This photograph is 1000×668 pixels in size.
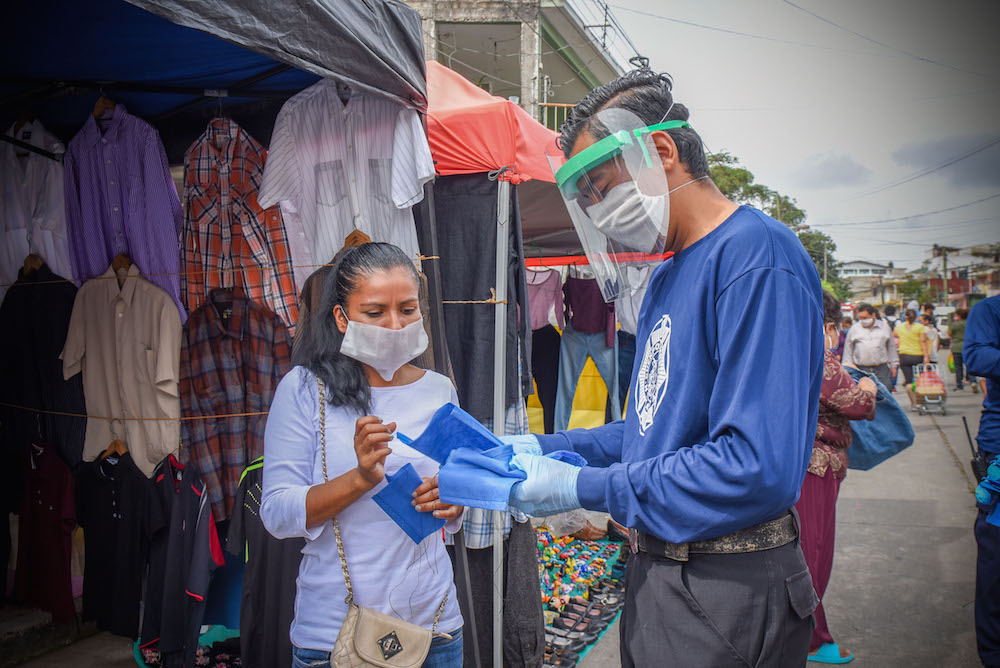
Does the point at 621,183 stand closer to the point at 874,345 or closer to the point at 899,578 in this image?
the point at 899,578

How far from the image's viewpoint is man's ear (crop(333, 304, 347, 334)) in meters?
2.16

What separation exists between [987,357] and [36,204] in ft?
18.2

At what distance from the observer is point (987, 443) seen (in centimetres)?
388

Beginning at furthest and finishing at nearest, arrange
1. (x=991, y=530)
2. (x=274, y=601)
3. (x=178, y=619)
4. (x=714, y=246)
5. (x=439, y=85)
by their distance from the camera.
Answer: (x=439, y=85)
(x=991, y=530)
(x=178, y=619)
(x=274, y=601)
(x=714, y=246)

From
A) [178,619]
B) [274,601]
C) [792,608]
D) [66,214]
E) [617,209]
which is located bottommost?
[178,619]

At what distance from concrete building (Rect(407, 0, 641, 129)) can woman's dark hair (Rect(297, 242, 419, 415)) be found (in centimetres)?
1082

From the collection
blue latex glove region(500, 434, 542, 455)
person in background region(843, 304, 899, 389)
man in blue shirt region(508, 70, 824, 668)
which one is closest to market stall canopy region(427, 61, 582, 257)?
man in blue shirt region(508, 70, 824, 668)

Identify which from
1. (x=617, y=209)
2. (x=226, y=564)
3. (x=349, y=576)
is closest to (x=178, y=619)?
(x=226, y=564)

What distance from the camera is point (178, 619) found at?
340 centimetres

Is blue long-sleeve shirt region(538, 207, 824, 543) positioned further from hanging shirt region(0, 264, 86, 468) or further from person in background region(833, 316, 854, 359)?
person in background region(833, 316, 854, 359)

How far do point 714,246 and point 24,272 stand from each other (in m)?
3.82

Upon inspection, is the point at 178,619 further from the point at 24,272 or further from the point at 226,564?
the point at 24,272

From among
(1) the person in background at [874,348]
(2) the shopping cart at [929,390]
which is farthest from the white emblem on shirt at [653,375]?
(2) the shopping cart at [929,390]

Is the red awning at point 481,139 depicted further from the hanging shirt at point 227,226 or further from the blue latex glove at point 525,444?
the blue latex glove at point 525,444
